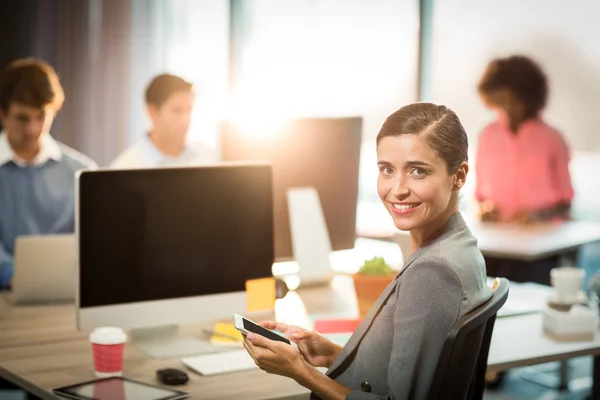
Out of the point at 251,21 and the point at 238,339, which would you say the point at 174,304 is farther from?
the point at 251,21

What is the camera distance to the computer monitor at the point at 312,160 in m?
3.00

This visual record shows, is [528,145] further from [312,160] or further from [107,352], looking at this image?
[107,352]

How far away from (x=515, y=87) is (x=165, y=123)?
1.93 m

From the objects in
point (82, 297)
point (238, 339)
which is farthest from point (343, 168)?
point (82, 297)

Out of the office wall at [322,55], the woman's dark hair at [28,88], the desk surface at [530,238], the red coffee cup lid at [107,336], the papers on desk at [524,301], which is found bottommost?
the papers on desk at [524,301]

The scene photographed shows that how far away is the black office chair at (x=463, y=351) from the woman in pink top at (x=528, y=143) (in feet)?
10.6

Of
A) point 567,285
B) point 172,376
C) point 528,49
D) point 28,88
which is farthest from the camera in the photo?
point 528,49

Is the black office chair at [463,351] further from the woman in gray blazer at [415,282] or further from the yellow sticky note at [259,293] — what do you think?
the yellow sticky note at [259,293]

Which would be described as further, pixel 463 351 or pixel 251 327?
pixel 251 327

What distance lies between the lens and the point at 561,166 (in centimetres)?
506

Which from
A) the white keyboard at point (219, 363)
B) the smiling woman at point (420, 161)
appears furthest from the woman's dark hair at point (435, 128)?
the white keyboard at point (219, 363)

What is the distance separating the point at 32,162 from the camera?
3887mm

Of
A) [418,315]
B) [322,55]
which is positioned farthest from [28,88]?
[322,55]

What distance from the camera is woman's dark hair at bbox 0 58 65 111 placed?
12.1 feet
